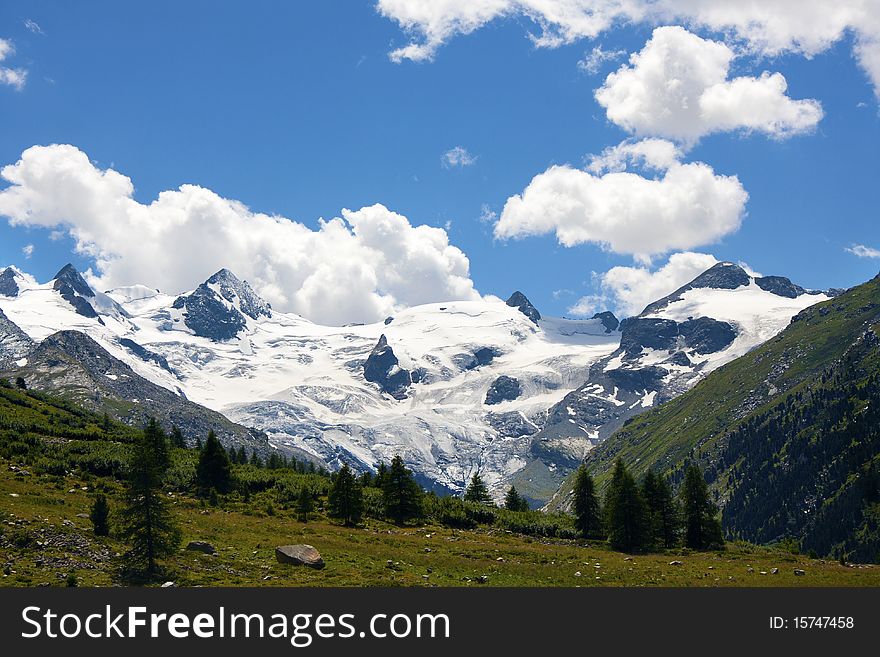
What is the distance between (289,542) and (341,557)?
5.93 metres

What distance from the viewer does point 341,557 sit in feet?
176

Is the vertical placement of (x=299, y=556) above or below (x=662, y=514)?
below

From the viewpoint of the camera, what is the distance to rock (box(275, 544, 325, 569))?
4928 cm

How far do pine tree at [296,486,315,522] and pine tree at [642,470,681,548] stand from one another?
32341 mm

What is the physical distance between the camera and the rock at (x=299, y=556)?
49.3 meters

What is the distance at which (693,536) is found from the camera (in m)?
75.7

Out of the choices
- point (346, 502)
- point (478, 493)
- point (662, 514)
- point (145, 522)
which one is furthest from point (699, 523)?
point (145, 522)

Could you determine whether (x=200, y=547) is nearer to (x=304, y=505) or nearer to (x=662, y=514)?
(x=304, y=505)

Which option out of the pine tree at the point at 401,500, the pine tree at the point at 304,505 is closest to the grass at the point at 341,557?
the pine tree at the point at 304,505
